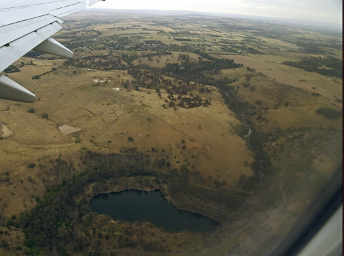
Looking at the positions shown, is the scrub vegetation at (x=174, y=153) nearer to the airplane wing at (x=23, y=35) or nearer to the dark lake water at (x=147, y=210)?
the dark lake water at (x=147, y=210)

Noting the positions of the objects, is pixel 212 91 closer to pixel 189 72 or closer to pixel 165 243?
pixel 189 72

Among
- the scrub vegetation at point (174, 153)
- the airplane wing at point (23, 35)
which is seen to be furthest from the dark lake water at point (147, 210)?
the airplane wing at point (23, 35)

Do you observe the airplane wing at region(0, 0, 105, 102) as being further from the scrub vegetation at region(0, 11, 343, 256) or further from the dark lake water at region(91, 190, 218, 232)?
the dark lake water at region(91, 190, 218, 232)

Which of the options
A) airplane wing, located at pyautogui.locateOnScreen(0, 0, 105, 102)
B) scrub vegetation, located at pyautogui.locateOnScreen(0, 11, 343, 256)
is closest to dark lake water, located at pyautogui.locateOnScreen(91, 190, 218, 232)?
scrub vegetation, located at pyautogui.locateOnScreen(0, 11, 343, 256)

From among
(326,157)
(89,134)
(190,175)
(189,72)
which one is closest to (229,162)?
(190,175)

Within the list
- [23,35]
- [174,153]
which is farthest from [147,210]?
[23,35]

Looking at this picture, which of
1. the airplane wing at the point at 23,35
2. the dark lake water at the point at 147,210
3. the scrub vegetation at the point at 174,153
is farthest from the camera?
the dark lake water at the point at 147,210
